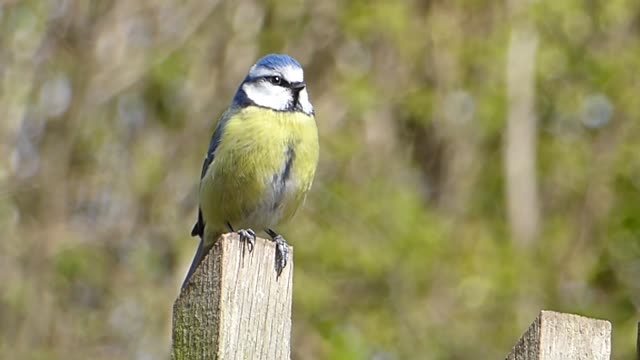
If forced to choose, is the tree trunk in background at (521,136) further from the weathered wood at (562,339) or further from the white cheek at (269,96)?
the weathered wood at (562,339)

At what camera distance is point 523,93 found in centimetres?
656

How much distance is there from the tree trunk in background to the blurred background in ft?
0.04

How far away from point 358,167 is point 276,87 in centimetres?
245

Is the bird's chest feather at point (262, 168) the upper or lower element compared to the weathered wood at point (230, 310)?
upper

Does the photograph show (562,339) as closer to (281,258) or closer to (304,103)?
(281,258)

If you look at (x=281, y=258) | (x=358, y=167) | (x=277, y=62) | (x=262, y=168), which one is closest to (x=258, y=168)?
(x=262, y=168)

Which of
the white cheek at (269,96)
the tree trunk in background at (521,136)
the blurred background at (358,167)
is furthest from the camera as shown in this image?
the tree trunk in background at (521,136)

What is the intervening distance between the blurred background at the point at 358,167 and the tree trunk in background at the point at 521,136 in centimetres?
1

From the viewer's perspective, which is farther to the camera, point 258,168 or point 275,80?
point 275,80

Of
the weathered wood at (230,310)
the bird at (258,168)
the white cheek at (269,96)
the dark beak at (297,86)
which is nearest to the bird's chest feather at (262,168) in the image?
the bird at (258,168)

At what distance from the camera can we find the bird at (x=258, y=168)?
3.74 metres

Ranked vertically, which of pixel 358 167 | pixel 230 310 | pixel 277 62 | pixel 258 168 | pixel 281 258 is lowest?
pixel 230 310

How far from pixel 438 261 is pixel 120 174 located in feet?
5.46

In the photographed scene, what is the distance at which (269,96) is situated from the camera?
4.01 meters
